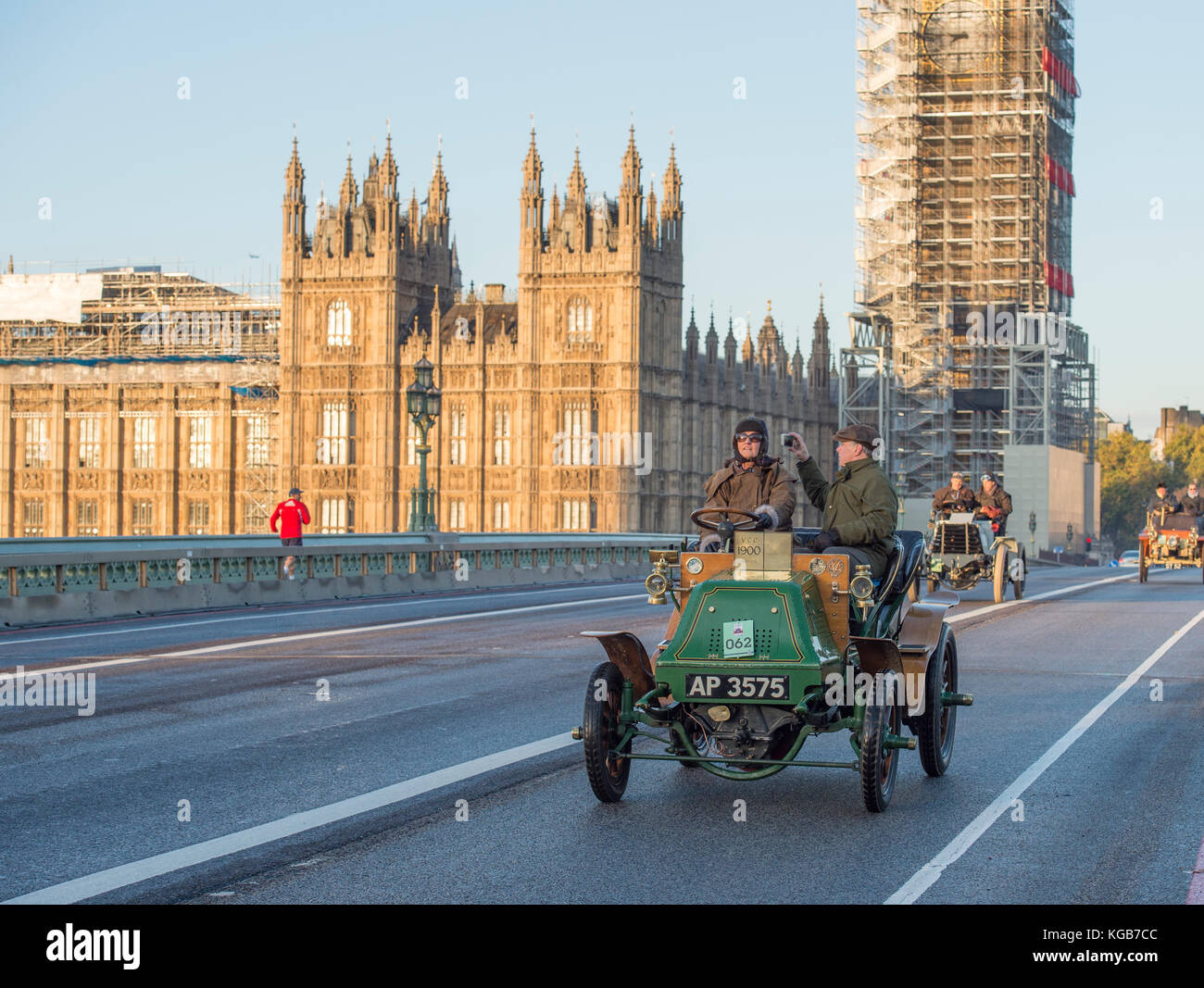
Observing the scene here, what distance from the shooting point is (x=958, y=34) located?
259ft

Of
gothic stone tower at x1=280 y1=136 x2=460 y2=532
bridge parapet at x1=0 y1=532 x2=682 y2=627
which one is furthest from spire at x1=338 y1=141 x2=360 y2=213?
bridge parapet at x1=0 y1=532 x2=682 y2=627

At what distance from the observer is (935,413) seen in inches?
3142

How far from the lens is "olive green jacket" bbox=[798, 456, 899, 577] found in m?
9.51

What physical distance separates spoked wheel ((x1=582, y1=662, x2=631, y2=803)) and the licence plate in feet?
1.52

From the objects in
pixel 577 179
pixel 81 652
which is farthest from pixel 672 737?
pixel 577 179

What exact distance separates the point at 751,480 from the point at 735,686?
179 cm

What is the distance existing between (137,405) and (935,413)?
38.6m

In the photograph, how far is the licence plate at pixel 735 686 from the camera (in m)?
8.39

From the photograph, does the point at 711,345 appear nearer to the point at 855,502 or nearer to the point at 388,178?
the point at 388,178

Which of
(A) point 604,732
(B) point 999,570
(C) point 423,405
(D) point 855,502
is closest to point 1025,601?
(B) point 999,570

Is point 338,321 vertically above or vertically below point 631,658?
above

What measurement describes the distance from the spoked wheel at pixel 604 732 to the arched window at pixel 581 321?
67402 mm

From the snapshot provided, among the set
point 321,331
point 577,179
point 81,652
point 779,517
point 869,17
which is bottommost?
point 81,652

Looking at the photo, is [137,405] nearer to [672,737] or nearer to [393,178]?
[393,178]
